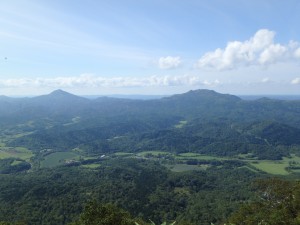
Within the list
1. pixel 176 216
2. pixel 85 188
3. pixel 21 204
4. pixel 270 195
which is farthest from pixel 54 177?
pixel 270 195

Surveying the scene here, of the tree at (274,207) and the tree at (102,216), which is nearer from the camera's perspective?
the tree at (102,216)

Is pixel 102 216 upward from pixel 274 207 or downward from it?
upward

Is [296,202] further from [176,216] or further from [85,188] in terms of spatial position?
[85,188]

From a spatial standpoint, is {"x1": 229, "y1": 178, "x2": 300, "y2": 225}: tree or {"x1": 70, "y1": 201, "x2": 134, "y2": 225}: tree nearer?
{"x1": 70, "y1": 201, "x2": 134, "y2": 225}: tree

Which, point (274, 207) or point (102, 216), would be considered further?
point (274, 207)

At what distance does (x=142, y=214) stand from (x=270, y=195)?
210 feet

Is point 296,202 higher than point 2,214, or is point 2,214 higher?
point 296,202

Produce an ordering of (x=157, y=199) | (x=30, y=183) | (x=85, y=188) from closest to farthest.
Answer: (x=157, y=199)
(x=85, y=188)
(x=30, y=183)

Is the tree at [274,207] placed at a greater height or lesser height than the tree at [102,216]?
lesser

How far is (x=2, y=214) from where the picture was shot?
11481 centimetres

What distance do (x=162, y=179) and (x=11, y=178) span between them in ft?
254

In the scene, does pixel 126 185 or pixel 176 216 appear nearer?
pixel 176 216

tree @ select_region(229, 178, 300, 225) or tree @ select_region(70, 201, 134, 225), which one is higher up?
tree @ select_region(70, 201, 134, 225)

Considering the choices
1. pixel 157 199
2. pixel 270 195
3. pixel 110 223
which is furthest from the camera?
pixel 157 199
